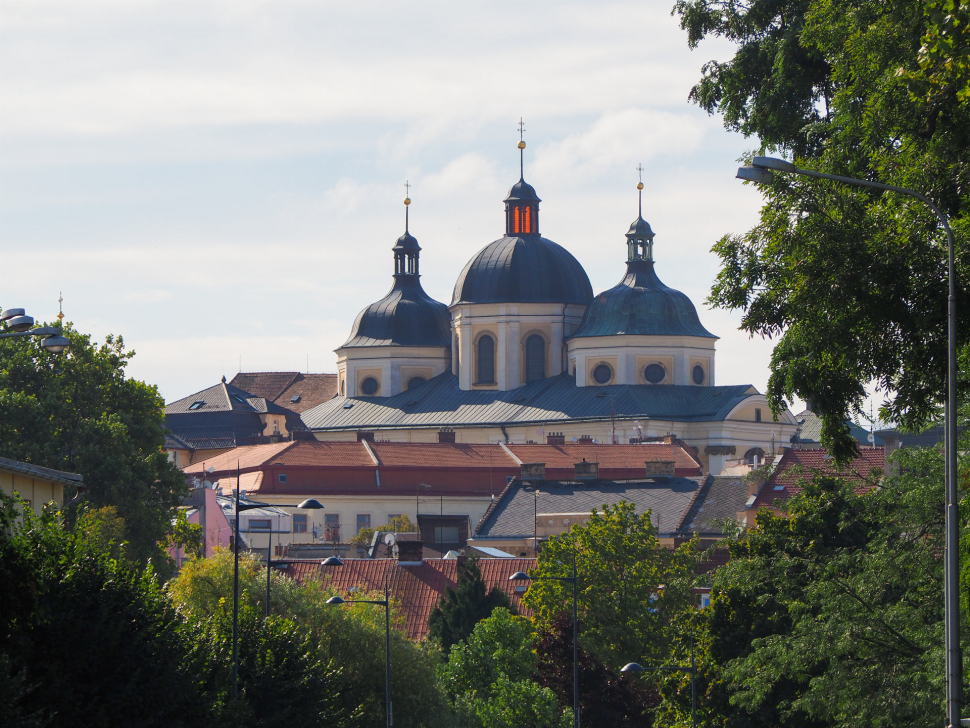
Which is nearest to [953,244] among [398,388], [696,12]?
[696,12]

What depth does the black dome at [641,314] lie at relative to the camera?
140375 mm

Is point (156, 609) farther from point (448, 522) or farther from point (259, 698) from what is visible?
point (448, 522)

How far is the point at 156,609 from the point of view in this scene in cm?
2773

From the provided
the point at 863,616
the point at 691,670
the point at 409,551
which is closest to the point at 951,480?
the point at 863,616

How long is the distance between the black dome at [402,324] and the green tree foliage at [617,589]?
8838 centimetres

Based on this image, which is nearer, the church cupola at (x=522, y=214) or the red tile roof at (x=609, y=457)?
the red tile roof at (x=609, y=457)

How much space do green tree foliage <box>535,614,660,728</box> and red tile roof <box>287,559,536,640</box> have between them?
1335cm

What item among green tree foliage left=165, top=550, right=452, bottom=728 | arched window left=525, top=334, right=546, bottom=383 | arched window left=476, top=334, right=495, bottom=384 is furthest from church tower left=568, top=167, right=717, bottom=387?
green tree foliage left=165, top=550, right=452, bottom=728

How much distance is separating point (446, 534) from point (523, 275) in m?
47.6

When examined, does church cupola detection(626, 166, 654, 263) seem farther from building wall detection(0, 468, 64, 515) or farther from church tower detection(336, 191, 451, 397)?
building wall detection(0, 468, 64, 515)

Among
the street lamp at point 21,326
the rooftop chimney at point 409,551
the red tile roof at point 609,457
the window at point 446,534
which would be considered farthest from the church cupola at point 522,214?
the street lamp at point 21,326

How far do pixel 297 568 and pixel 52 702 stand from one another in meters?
47.5

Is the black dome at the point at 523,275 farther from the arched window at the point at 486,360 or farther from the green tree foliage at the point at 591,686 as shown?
the green tree foliage at the point at 591,686

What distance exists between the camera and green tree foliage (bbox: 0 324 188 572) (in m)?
63.4
